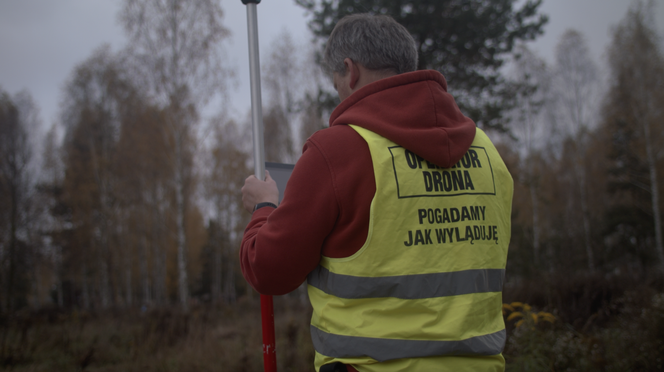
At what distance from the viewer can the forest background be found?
203 inches

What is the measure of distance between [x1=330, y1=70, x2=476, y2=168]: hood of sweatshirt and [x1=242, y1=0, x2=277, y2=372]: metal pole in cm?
54

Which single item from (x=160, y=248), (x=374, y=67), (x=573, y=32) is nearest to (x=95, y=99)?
(x=160, y=248)

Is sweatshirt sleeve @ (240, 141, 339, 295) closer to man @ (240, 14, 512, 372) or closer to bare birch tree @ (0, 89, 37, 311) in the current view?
man @ (240, 14, 512, 372)

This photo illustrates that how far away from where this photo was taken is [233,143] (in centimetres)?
2627

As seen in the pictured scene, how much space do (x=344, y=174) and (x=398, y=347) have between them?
46 cm

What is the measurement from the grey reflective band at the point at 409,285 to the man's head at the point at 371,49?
622mm

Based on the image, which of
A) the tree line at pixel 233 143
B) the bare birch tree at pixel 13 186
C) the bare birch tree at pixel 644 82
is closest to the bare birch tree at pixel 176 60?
the tree line at pixel 233 143

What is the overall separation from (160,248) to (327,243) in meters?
27.3

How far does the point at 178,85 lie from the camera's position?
42.7 feet

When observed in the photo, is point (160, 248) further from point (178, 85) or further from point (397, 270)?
point (397, 270)

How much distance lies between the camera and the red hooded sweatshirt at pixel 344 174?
1.02 m

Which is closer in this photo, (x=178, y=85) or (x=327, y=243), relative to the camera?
(x=327, y=243)

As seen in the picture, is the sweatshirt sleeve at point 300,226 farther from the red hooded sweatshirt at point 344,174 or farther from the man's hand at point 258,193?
the man's hand at point 258,193

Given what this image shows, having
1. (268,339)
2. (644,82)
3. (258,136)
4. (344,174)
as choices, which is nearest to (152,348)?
(268,339)
